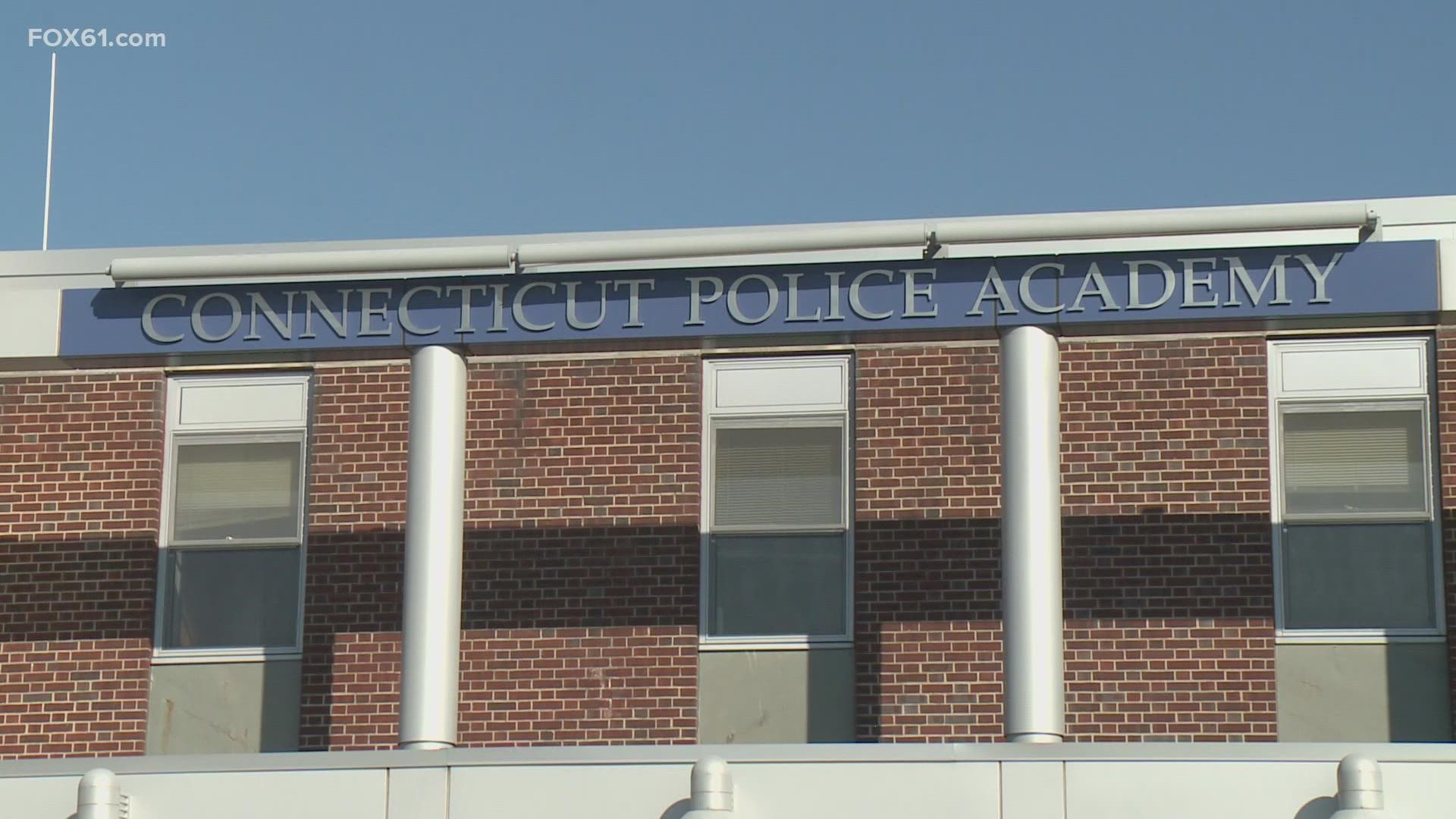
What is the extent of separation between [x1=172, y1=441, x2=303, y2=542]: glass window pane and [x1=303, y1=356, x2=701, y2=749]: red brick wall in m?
0.24

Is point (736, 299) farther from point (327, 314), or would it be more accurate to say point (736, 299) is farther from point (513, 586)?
point (513, 586)

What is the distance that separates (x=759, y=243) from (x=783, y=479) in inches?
93.5

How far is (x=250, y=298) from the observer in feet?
45.9

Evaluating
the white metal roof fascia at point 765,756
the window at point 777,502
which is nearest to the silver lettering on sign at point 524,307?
the window at point 777,502

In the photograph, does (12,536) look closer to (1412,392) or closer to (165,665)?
(165,665)

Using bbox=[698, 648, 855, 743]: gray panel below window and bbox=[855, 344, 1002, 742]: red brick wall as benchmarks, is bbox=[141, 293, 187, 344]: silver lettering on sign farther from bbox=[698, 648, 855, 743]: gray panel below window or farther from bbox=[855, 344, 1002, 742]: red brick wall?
bbox=[855, 344, 1002, 742]: red brick wall

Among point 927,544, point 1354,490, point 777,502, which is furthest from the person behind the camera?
point 777,502

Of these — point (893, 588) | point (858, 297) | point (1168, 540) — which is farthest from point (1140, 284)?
point (893, 588)

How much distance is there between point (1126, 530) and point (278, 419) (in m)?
5.90

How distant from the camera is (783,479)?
15.2 meters

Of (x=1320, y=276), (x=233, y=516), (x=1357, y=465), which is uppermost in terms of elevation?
(x=1320, y=276)

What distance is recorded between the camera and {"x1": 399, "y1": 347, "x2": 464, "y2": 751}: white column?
42.7 feet

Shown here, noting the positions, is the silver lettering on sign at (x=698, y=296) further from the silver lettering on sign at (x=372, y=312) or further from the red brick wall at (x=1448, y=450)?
the red brick wall at (x=1448, y=450)

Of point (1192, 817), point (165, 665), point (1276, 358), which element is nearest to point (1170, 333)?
point (1276, 358)
